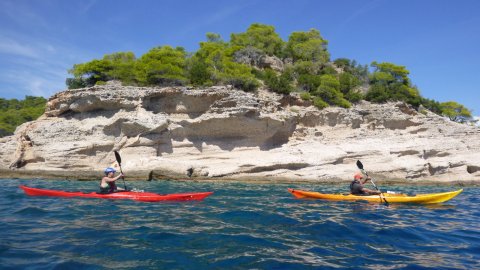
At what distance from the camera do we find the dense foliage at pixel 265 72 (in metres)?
27.3

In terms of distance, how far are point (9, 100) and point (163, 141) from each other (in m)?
45.7

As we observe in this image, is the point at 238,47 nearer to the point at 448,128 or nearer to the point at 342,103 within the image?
the point at 342,103

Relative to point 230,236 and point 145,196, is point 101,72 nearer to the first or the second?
point 145,196

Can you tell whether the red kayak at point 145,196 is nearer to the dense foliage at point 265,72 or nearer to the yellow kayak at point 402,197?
the yellow kayak at point 402,197

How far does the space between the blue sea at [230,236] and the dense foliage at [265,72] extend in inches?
690

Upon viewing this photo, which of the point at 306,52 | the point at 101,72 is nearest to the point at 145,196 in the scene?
the point at 101,72

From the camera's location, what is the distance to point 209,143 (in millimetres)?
24297

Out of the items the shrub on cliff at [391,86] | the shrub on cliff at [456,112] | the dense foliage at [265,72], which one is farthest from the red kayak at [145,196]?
the shrub on cliff at [456,112]

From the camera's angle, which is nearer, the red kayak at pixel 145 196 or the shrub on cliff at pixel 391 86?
the red kayak at pixel 145 196

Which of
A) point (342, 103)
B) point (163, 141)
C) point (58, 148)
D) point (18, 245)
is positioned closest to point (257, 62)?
point (342, 103)

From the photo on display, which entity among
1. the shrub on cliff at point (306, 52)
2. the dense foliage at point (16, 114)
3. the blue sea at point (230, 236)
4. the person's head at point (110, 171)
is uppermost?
the shrub on cliff at point (306, 52)

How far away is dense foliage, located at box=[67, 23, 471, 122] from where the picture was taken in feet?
89.7

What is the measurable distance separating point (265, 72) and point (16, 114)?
33.0m

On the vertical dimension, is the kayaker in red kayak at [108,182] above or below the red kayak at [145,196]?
above
